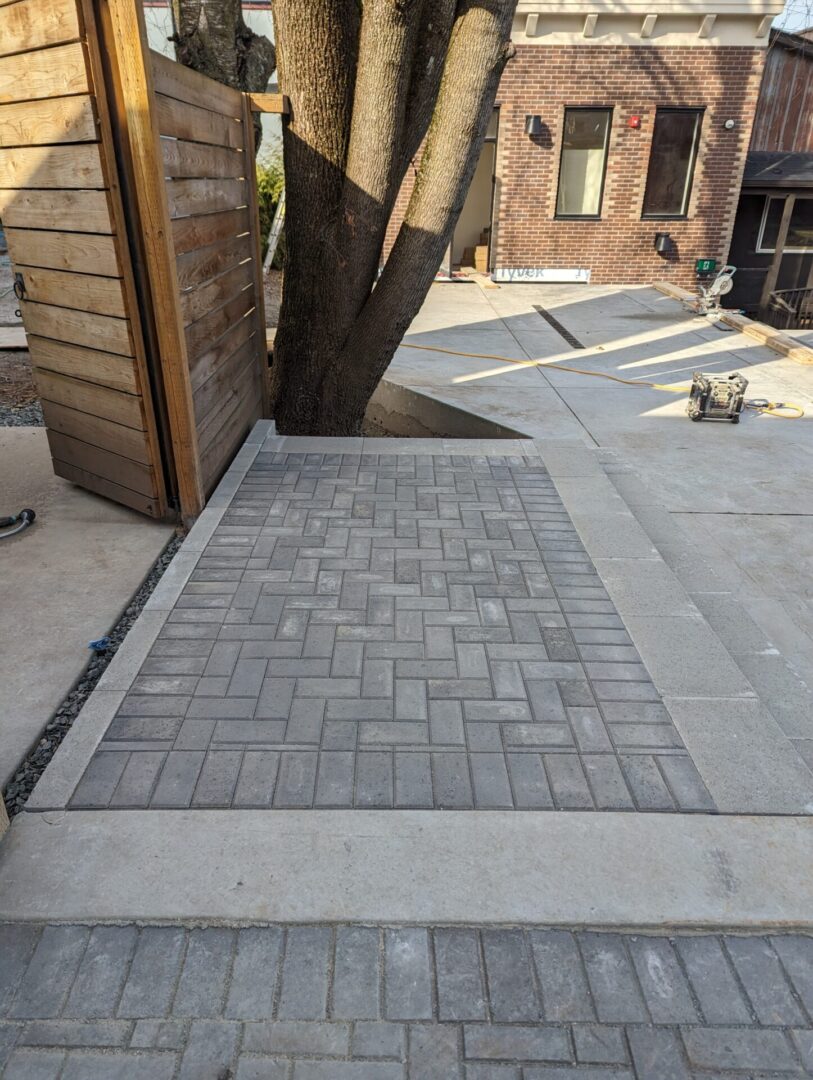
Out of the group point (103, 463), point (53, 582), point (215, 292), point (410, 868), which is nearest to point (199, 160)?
point (215, 292)

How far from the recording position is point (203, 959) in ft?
5.60

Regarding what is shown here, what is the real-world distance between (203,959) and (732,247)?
1600 cm

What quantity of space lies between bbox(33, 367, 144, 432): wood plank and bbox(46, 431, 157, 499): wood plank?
20 centimetres

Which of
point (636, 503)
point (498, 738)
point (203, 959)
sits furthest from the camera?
point (636, 503)

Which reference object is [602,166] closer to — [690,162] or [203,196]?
[690,162]

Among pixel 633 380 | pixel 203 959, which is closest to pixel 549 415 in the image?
pixel 633 380

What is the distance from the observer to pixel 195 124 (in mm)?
3723

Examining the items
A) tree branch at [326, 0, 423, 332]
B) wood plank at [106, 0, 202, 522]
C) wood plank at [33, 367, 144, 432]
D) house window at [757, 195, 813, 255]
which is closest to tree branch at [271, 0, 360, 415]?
tree branch at [326, 0, 423, 332]

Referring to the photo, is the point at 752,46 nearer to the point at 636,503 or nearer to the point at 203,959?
the point at 636,503

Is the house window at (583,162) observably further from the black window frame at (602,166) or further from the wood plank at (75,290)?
the wood plank at (75,290)

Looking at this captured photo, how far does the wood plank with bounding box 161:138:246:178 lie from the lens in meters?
3.36

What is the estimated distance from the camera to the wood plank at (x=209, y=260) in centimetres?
362

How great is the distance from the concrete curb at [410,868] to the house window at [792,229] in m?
15.2

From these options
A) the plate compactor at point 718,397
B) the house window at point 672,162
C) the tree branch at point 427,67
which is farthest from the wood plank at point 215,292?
the house window at point 672,162
